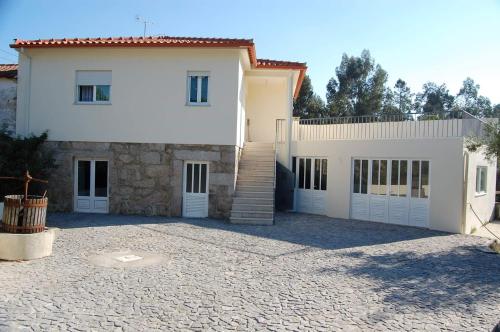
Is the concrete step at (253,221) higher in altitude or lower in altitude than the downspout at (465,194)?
lower

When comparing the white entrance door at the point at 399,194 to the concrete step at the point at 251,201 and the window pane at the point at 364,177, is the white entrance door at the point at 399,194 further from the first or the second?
the concrete step at the point at 251,201

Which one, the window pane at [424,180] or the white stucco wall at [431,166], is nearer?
the white stucco wall at [431,166]

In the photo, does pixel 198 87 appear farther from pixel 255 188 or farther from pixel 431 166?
pixel 431 166

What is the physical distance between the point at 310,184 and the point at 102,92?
27.4 feet

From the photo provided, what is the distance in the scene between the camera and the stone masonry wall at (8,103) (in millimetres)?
14062

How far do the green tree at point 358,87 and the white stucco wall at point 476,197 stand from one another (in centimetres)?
2258

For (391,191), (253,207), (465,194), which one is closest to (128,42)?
(253,207)

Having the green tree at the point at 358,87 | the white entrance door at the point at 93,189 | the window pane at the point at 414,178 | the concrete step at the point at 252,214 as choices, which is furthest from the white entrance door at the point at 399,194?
the green tree at the point at 358,87

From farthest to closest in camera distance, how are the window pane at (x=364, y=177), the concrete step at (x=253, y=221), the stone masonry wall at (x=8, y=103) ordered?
the stone masonry wall at (x=8, y=103)
the window pane at (x=364, y=177)
the concrete step at (x=253, y=221)

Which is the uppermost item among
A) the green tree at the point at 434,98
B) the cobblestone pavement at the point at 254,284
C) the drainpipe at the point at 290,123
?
the green tree at the point at 434,98

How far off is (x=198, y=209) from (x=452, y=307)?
8.93 metres

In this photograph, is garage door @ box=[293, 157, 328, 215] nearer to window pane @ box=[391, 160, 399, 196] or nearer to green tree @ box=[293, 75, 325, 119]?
window pane @ box=[391, 160, 399, 196]

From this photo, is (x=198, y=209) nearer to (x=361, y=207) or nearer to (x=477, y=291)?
(x=361, y=207)

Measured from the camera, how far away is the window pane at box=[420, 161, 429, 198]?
1256 centimetres
